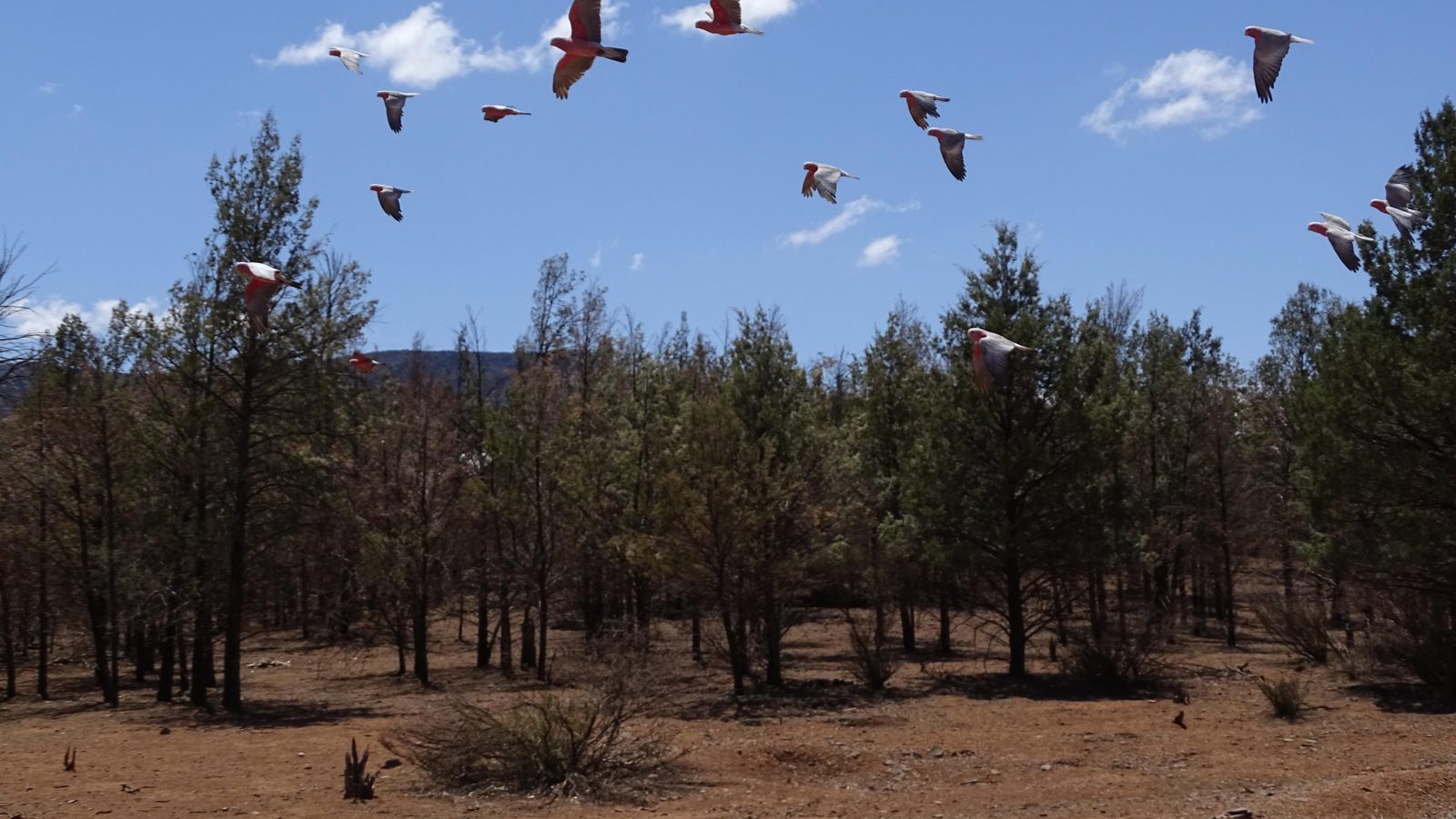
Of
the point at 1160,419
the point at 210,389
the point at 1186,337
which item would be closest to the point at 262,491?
the point at 210,389

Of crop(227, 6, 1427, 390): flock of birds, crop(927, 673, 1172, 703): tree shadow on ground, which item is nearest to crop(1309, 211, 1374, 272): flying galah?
crop(227, 6, 1427, 390): flock of birds

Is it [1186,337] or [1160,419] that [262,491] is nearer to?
[1160,419]

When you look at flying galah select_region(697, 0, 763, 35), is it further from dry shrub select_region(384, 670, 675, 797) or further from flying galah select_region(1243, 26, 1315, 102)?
dry shrub select_region(384, 670, 675, 797)

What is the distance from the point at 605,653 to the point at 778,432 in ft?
32.6

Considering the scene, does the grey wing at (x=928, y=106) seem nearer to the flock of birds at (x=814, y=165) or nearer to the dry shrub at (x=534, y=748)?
the flock of birds at (x=814, y=165)

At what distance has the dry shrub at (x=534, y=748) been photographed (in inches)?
522

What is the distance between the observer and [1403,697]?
1994 centimetres

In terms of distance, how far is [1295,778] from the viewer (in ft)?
41.8

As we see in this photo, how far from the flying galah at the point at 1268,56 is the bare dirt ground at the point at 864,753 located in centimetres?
628

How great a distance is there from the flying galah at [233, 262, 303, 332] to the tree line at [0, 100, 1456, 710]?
4396 mm

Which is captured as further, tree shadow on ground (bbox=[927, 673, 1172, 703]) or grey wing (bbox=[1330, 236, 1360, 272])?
tree shadow on ground (bbox=[927, 673, 1172, 703])

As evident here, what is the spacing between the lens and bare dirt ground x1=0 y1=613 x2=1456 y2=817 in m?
12.1


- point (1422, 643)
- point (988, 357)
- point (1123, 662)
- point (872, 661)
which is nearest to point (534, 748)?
point (988, 357)

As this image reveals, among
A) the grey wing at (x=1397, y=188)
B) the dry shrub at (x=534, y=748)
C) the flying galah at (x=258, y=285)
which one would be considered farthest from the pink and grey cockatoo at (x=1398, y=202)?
the flying galah at (x=258, y=285)
